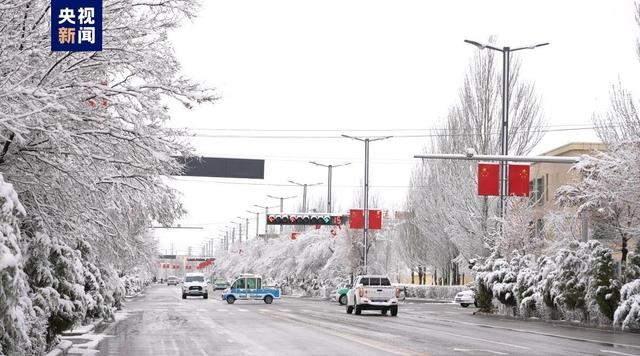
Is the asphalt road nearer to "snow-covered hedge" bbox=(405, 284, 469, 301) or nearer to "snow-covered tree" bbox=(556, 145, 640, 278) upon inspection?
"snow-covered tree" bbox=(556, 145, 640, 278)

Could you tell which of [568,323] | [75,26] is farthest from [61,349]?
[568,323]

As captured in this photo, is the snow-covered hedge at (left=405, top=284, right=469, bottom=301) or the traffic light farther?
the traffic light

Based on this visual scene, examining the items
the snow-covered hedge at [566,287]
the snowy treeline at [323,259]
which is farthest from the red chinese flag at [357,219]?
the snow-covered hedge at [566,287]

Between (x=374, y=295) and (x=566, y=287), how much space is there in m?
10.0

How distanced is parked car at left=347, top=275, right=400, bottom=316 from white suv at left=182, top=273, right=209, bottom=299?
2857 cm

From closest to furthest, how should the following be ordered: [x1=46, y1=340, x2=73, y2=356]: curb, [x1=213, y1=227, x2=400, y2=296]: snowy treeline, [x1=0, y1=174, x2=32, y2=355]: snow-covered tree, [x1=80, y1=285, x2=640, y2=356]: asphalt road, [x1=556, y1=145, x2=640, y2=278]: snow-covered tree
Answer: [x1=0, y1=174, x2=32, y2=355]: snow-covered tree
[x1=46, y1=340, x2=73, y2=356]: curb
[x1=80, y1=285, x2=640, y2=356]: asphalt road
[x1=556, y1=145, x2=640, y2=278]: snow-covered tree
[x1=213, y1=227, x2=400, y2=296]: snowy treeline

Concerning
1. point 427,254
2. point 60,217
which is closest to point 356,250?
point 427,254

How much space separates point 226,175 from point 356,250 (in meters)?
22.4

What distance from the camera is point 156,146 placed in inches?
646

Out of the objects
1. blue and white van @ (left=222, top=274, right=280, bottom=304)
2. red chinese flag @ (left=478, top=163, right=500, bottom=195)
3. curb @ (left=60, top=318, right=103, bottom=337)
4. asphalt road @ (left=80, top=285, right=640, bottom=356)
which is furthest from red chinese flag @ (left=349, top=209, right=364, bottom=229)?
curb @ (left=60, top=318, right=103, bottom=337)

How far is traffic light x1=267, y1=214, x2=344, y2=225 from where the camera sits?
81.3 metres

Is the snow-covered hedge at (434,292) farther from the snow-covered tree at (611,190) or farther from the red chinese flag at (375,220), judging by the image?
the snow-covered tree at (611,190)

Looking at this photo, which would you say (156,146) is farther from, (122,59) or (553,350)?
(553,350)

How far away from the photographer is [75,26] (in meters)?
13.4
